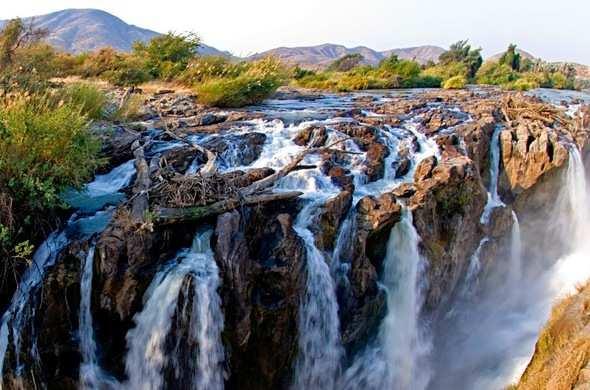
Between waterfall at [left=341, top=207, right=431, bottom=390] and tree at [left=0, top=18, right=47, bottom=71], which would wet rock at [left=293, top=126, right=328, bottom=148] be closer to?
waterfall at [left=341, top=207, right=431, bottom=390]

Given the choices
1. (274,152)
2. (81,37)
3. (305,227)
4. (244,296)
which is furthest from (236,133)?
(81,37)

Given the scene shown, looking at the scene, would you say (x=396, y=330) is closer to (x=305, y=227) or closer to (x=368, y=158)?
(x=305, y=227)

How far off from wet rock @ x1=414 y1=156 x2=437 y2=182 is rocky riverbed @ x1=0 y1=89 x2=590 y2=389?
0.03 meters

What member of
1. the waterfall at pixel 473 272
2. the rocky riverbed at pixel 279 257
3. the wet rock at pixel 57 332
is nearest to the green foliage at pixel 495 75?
the rocky riverbed at pixel 279 257

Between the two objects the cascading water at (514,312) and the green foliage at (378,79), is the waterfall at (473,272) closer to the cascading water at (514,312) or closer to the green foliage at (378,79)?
the cascading water at (514,312)

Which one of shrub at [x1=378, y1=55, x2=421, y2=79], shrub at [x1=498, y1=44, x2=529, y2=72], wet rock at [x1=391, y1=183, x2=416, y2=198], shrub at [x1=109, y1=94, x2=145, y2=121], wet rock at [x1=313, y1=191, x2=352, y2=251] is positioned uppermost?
shrub at [x1=498, y1=44, x2=529, y2=72]

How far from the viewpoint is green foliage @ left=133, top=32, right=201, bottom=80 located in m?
16.5

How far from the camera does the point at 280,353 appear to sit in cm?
578

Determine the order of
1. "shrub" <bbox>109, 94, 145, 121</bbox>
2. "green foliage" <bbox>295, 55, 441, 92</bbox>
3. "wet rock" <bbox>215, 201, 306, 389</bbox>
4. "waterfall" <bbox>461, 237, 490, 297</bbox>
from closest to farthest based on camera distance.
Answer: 1. "wet rock" <bbox>215, 201, 306, 389</bbox>
2. "waterfall" <bbox>461, 237, 490, 297</bbox>
3. "shrub" <bbox>109, 94, 145, 121</bbox>
4. "green foliage" <bbox>295, 55, 441, 92</bbox>

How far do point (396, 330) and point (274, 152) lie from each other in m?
3.52

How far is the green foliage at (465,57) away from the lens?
116 feet

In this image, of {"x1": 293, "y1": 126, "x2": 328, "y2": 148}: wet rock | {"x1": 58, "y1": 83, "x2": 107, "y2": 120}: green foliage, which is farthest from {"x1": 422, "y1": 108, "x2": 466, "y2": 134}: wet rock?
{"x1": 58, "y1": 83, "x2": 107, "y2": 120}: green foliage

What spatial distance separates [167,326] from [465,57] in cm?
3717

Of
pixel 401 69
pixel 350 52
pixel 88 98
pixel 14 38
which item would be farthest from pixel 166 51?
pixel 350 52
